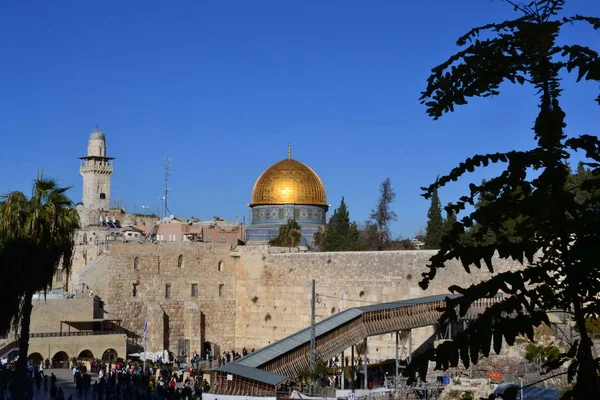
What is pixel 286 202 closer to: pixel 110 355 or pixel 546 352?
pixel 110 355

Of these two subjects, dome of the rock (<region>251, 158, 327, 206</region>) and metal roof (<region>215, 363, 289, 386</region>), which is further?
dome of the rock (<region>251, 158, 327, 206</region>)

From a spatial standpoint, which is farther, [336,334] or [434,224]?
[434,224]

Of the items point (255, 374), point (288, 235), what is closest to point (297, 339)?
point (255, 374)

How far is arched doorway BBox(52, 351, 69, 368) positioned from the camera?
2395 cm

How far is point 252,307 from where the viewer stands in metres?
29.9

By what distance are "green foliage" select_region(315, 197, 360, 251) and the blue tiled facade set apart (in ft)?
11.0

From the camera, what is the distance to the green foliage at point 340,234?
3491 cm

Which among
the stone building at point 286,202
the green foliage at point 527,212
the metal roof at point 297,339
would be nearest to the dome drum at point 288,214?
the stone building at point 286,202

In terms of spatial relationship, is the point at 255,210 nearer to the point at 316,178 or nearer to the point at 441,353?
→ the point at 316,178

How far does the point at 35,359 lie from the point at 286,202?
64.4 feet

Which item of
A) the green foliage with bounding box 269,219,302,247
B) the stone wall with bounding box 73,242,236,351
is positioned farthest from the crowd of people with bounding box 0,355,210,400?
the green foliage with bounding box 269,219,302,247

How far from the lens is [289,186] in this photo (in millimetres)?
41438

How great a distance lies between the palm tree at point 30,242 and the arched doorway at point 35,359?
10901mm

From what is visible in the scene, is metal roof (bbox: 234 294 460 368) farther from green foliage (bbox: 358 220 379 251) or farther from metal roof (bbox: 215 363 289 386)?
green foliage (bbox: 358 220 379 251)
